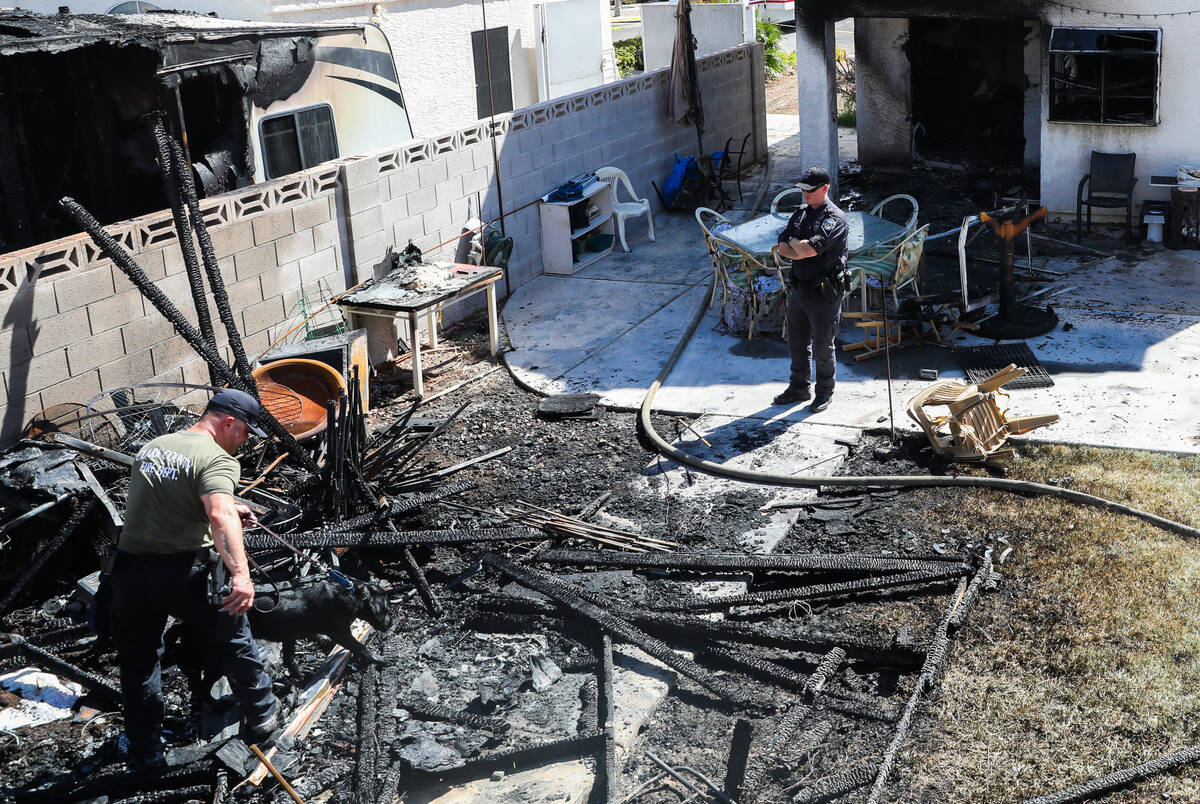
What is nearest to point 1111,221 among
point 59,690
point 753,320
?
point 753,320

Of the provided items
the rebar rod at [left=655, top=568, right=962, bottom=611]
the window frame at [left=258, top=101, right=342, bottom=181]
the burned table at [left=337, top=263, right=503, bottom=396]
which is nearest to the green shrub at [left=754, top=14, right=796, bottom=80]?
the window frame at [left=258, top=101, right=342, bottom=181]

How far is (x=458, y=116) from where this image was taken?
695 inches

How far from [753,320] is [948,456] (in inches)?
119

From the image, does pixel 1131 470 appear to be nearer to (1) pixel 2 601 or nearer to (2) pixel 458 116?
(1) pixel 2 601

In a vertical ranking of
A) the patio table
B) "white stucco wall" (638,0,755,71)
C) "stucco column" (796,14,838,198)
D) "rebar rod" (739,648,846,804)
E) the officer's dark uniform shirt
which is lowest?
"rebar rod" (739,648,846,804)

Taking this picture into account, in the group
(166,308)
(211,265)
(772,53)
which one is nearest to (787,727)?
(166,308)

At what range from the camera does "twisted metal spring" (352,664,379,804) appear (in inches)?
206

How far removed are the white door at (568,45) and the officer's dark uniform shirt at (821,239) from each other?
36.1ft

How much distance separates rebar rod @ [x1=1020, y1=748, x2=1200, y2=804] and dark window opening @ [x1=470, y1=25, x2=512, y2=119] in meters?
14.5

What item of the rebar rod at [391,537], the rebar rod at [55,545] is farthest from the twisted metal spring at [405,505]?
the rebar rod at [55,545]

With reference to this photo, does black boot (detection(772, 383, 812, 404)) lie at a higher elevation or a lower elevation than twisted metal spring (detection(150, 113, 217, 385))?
lower

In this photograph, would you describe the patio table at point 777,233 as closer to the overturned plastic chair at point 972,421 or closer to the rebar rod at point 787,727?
the overturned plastic chair at point 972,421

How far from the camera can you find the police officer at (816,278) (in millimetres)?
8836

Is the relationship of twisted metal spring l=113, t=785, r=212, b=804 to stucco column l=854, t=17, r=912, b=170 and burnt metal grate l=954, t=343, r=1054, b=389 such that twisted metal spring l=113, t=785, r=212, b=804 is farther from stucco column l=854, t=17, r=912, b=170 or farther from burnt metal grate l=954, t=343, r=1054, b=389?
stucco column l=854, t=17, r=912, b=170
